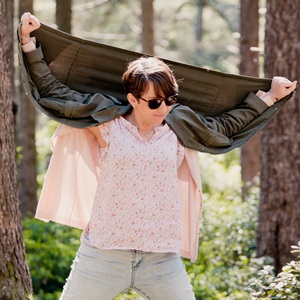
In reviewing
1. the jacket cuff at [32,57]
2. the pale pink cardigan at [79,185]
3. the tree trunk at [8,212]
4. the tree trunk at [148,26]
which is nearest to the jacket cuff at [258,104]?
the pale pink cardigan at [79,185]

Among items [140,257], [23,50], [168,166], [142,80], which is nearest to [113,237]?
[140,257]

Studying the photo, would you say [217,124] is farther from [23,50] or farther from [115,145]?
[23,50]

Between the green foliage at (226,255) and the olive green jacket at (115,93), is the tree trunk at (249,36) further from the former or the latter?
the olive green jacket at (115,93)

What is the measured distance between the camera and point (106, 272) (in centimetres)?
414

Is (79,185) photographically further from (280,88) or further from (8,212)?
(280,88)

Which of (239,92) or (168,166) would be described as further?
(239,92)

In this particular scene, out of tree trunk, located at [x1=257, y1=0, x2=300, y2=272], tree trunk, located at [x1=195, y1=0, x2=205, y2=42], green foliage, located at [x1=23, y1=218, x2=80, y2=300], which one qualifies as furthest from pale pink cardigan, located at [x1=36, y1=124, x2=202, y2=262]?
tree trunk, located at [x1=195, y1=0, x2=205, y2=42]

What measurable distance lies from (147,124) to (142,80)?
0.88 feet

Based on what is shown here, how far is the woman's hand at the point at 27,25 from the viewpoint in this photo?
169 inches

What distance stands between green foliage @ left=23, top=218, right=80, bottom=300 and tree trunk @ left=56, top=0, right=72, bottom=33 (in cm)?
301

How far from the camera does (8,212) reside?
497cm

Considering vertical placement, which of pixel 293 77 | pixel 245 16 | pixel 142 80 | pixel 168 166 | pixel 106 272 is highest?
pixel 245 16

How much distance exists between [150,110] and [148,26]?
12.1 metres

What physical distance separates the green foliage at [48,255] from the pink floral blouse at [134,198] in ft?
11.6
